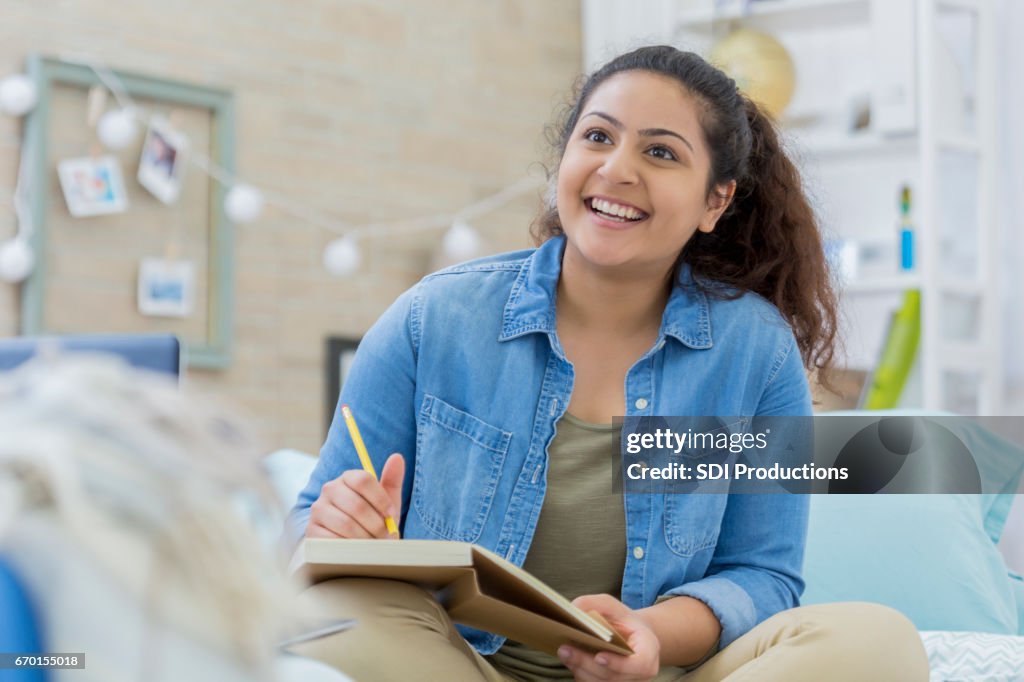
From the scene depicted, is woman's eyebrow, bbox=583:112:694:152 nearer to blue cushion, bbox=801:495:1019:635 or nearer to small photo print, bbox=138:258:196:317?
blue cushion, bbox=801:495:1019:635

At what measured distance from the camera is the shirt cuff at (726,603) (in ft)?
4.65

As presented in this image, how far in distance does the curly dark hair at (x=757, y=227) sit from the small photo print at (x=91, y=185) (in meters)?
1.40

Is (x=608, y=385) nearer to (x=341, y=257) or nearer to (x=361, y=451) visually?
(x=361, y=451)

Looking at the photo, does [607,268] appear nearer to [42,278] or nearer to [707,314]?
[707,314]

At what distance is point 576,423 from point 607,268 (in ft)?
0.66

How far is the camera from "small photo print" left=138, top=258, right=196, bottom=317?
2.93 m

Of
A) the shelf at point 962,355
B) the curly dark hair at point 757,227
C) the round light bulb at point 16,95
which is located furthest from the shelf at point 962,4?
the round light bulb at point 16,95

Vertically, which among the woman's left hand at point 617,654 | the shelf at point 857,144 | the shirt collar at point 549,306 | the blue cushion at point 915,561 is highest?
the shelf at point 857,144

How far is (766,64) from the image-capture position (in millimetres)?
3455

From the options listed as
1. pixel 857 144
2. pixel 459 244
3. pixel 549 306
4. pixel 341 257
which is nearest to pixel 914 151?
pixel 857 144

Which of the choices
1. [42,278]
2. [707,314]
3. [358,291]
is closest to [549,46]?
[358,291]

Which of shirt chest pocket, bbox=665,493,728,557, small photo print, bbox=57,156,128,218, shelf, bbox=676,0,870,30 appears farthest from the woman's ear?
shelf, bbox=676,0,870,30

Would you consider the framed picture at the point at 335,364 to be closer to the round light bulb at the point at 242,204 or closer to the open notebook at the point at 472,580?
the round light bulb at the point at 242,204

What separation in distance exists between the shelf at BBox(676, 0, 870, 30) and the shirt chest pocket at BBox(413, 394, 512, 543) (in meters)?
2.38
